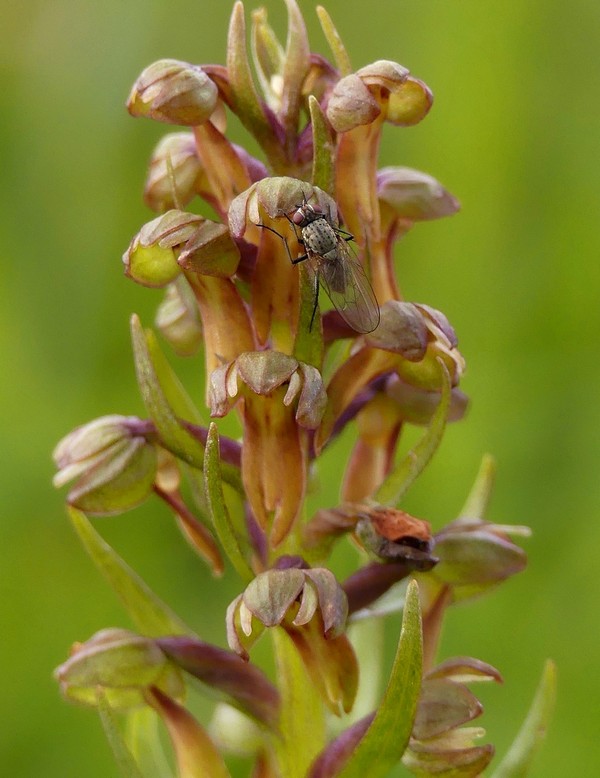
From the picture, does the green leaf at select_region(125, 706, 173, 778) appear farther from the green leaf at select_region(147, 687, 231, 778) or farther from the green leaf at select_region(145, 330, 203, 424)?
the green leaf at select_region(145, 330, 203, 424)

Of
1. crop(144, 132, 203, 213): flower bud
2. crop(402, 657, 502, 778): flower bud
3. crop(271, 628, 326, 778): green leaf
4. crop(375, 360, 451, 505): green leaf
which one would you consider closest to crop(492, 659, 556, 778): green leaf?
crop(402, 657, 502, 778): flower bud

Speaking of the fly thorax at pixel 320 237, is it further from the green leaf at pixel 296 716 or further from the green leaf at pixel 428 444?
the green leaf at pixel 296 716

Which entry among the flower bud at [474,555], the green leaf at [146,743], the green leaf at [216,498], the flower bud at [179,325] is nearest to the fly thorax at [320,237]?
the flower bud at [179,325]

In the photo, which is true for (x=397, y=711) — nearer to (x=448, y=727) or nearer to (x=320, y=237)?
(x=448, y=727)

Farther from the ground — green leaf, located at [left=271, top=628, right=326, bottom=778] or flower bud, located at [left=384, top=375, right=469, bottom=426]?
flower bud, located at [left=384, top=375, right=469, bottom=426]

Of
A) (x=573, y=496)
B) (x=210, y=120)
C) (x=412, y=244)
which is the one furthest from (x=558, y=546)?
(x=210, y=120)
